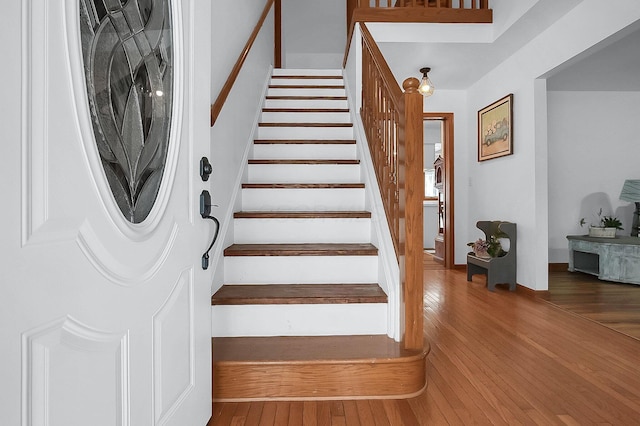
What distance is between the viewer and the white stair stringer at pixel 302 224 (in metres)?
1.74

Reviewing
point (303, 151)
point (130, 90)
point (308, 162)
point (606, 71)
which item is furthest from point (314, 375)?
point (606, 71)

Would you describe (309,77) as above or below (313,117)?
above

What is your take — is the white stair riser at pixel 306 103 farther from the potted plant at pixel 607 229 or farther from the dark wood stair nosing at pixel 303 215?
the potted plant at pixel 607 229

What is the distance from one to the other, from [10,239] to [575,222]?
5.67 m

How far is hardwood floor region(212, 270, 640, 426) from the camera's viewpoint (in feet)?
4.61

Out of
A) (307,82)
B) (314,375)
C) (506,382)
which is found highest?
(307,82)

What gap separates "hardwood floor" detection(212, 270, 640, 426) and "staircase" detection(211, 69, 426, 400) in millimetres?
87

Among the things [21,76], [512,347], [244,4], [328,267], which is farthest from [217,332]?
[244,4]

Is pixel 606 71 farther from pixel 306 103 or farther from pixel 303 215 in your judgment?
pixel 303 215

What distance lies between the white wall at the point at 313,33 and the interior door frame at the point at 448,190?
7.47 ft

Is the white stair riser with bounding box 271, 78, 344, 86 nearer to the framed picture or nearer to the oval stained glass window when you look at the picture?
the framed picture

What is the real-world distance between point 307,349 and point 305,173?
146 centimetres

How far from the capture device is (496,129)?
155 inches

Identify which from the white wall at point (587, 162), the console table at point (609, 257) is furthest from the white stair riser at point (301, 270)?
the white wall at point (587, 162)
